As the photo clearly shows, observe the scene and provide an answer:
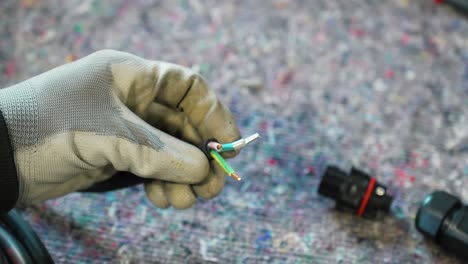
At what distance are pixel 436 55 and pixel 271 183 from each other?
0.50m

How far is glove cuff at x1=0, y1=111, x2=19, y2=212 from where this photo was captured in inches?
24.2

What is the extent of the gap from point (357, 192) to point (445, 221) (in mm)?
142

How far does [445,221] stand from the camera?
0.80 meters

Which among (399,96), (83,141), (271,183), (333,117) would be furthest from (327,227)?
(83,141)

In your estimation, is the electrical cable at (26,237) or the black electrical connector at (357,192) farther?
the black electrical connector at (357,192)

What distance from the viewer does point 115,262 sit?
816 millimetres

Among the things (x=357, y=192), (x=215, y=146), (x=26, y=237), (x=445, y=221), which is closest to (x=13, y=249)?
(x=26, y=237)

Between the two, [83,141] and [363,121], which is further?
[363,121]

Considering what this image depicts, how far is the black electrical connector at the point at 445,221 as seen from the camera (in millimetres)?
792

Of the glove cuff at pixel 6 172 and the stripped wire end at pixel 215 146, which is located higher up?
the stripped wire end at pixel 215 146

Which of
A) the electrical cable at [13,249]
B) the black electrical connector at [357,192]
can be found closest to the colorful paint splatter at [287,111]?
the black electrical connector at [357,192]

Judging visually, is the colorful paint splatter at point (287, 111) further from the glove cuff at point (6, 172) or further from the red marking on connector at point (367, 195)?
the glove cuff at point (6, 172)

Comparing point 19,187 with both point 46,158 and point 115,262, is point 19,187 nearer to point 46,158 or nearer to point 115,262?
point 46,158

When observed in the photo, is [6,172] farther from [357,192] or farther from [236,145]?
[357,192]
